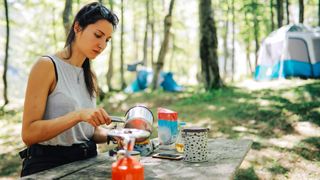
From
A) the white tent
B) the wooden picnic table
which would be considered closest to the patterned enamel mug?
the wooden picnic table

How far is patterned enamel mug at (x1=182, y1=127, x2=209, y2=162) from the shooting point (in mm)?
2129

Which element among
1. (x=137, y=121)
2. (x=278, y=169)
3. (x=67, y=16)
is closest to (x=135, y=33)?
(x=67, y=16)

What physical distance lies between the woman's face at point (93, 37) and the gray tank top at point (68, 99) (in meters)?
0.16

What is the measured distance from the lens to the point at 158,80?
13328 mm

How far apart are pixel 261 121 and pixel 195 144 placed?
517 centimetres

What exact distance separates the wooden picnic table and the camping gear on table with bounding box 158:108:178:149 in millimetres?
296

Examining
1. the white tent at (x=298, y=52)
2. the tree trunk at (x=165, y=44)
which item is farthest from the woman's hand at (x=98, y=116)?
the white tent at (x=298, y=52)

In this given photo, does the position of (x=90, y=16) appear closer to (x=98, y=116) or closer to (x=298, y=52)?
(x=98, y=116)

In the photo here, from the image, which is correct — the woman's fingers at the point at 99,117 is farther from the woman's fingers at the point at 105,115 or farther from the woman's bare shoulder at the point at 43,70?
the woman's bare shoulder at the point at 43,70

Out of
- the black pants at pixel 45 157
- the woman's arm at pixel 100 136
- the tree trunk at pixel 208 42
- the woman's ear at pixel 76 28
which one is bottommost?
the black pants at pixel 45 157

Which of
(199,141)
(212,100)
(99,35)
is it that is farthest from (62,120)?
(212,100)

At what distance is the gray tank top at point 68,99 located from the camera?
2.21 meters

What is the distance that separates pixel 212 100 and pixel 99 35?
23.6 ft

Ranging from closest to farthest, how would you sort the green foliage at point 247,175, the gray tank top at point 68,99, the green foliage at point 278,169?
the gray tank top at point 68,99 < the green foliage at point 247,175 < the green foliage at point 278,169
